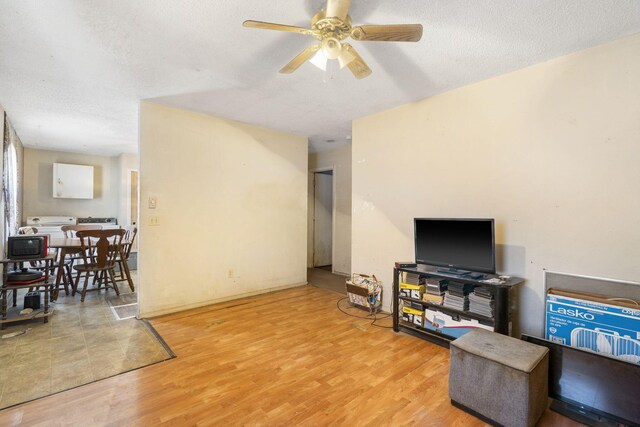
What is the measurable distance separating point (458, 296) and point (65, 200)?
7.71m

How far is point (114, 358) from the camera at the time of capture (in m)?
2.40

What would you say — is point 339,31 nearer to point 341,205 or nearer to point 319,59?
point 319,59

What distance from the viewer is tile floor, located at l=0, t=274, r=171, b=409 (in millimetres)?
2037

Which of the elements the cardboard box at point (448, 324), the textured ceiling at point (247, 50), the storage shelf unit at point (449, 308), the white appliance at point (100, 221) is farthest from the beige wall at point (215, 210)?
the white appliance at point (100, 221)

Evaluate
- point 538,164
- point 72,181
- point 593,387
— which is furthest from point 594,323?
point 72,181

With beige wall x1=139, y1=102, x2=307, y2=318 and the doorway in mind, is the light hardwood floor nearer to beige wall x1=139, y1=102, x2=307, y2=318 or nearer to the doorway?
beige wall x1=139, y1=102, x2=307, y2=318

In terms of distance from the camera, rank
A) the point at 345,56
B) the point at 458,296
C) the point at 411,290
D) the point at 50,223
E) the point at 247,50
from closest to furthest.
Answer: the point at 345,56 < the point at 247,50 < the point at 458,296 < the point at 411,290 < the point at 50,223

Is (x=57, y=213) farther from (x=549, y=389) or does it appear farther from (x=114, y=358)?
(x=549, y=389)

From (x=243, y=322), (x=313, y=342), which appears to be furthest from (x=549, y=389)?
Result: (x=243, y=322)

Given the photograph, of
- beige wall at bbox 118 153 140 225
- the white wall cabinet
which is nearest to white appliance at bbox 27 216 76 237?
the white wall cabinet

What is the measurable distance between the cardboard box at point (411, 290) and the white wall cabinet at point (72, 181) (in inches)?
270

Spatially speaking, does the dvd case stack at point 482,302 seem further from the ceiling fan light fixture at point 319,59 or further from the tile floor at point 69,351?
the tile floor at point 69,351

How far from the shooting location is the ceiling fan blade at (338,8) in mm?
1534

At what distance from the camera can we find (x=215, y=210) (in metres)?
3.88
